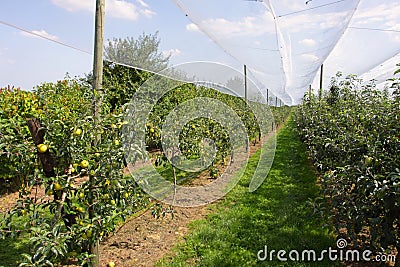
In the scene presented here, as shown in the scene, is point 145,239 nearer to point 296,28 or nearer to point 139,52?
point 139,52

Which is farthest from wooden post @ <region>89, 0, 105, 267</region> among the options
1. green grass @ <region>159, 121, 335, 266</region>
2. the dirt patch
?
green grass @ <region>159, 121, 335, 266</region>

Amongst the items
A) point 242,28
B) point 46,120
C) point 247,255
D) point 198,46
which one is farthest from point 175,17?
point 247,255

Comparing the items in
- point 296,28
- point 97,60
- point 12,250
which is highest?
point 296,28

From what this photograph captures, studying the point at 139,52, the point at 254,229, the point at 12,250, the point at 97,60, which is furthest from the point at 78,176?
the point at 139,52

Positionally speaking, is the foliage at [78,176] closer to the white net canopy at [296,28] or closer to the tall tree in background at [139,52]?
the white net canopy at [296,28]

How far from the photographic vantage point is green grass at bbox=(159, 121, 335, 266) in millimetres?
2850

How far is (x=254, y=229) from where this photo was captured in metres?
3.49

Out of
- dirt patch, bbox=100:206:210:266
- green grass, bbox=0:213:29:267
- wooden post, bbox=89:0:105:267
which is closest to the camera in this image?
wooden post, bbox=89:0:105:267

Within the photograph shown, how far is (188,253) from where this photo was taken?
2924 mm

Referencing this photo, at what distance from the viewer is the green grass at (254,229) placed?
2850mm

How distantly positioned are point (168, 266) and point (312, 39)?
4492 mm

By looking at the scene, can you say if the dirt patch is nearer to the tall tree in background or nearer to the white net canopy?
the tall tree in background

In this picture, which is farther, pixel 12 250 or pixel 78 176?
pixel 12 250

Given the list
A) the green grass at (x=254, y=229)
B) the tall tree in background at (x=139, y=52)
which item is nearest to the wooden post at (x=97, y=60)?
the green grass at (x=254, y=229)
